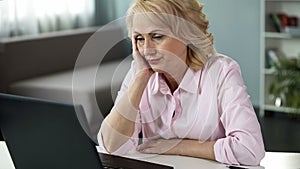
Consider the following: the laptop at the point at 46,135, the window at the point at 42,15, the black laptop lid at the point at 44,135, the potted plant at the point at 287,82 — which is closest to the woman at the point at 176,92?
the laptop at the point at 46,135

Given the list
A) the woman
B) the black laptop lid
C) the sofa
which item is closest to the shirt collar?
the woman

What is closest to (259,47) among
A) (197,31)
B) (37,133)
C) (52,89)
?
(52,89)

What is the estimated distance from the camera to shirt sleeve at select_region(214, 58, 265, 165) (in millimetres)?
1434

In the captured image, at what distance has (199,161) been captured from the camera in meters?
1.46

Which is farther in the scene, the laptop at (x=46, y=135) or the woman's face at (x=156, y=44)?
the woman's face at (x=156, y=44)

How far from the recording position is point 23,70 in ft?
14.3

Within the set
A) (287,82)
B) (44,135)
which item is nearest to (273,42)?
(287,82)

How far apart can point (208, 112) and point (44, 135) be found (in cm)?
54

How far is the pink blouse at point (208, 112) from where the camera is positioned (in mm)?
1444

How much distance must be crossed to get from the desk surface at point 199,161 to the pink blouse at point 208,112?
1.4 inches

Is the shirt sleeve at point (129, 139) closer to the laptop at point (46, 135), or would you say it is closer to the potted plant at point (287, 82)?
the laptop at point (46, 135)

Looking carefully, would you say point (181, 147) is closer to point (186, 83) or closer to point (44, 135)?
point (186, 83)

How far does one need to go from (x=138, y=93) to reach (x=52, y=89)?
257 centimetres

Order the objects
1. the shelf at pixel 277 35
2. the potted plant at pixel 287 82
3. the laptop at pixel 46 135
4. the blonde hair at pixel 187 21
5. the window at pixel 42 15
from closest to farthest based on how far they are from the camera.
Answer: the laptop at pixel 46 135
the blonde hair at pixel 187 21
the potted plant at pixel 287 82
the shelf at pixel 277 35
the window at pixel 42 15
